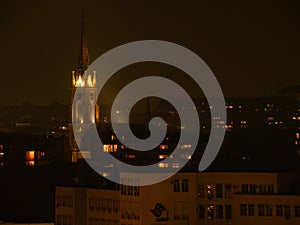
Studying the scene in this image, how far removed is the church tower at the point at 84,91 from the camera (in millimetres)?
95750

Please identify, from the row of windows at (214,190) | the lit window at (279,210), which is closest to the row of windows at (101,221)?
the row of windows at (214,190)

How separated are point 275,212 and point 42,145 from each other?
56.3 metres

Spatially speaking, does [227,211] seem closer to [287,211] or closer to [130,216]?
[287,211]

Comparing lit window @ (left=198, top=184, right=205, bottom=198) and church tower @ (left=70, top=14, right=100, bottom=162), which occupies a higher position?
church tower @ (left=70, top=14, right=100, bottom=162)

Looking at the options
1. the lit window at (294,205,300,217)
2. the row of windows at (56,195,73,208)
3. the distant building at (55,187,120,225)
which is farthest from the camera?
the row of windows at (56,195,73,208)

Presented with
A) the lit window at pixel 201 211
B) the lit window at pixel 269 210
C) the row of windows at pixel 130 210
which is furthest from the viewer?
the lit window at pixel 201 211

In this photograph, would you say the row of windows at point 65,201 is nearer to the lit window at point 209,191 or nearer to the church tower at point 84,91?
the lit window at point 209,191

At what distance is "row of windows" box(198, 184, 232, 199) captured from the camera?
32.9 metres

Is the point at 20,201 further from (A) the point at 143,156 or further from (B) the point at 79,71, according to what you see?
(B) the point at 79,71

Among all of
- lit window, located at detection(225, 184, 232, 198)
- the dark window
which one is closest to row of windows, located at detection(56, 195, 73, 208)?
the dark window

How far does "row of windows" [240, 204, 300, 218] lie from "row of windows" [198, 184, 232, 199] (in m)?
0.86

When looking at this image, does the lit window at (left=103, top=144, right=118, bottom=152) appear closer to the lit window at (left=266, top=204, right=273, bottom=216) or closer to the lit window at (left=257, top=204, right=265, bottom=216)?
the lit window at (left=257, top=204, right=265, bottom=216)

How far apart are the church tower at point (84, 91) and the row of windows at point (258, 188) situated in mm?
62034

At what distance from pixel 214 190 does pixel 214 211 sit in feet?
2.00
